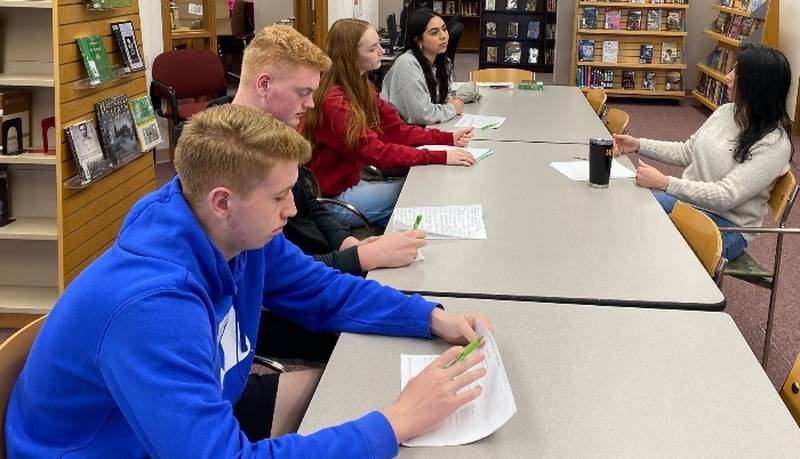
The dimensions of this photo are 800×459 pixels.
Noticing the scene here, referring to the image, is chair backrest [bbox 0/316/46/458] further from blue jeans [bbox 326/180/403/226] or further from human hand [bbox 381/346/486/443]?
blue jeans [bbox 326/180/403/226]

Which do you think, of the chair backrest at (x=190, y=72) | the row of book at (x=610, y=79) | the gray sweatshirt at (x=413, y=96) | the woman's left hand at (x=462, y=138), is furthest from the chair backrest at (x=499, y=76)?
the row of book at (x=610, y=79)

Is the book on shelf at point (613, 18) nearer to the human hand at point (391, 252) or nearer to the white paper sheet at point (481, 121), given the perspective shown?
the white paper sheet at point (481, 121)

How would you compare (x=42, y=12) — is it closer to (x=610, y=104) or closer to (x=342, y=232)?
(x=342, y=232)

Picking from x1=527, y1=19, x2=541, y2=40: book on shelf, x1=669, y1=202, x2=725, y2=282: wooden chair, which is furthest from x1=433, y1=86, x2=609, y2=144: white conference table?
x1=527, y1=19, x2=541, y2=40: book on shelf

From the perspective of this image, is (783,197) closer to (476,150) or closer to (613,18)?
(476,150)

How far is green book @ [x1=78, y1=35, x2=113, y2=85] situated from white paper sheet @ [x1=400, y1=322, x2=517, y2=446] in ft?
7.19

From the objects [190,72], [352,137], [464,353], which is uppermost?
[190,72]

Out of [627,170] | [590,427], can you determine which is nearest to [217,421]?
[590,427]

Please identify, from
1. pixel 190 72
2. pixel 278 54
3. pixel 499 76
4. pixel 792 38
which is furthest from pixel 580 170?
pixel 792 38

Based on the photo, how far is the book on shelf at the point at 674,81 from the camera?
8836 mm

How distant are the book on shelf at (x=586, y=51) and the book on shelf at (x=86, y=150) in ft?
22.7

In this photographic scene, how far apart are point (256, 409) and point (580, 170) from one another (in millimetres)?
1614

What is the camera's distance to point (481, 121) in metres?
3.81

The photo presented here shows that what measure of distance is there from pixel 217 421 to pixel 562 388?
1.93 feet
